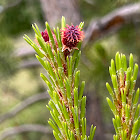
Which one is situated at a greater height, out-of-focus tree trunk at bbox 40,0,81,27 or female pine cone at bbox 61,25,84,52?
out-of-focus tree trunk at bbox 40,0,81,27

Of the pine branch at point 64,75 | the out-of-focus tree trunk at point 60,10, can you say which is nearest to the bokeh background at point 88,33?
the out-of-focus tree trunk at point 60,10

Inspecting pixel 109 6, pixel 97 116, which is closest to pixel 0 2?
pixel 109 6

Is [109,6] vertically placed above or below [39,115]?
above

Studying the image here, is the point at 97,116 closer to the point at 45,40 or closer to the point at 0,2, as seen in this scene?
the point at 0,2

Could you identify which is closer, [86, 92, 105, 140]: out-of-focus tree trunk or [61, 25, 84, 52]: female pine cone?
[61, 25, 84, 52]: female pine cone

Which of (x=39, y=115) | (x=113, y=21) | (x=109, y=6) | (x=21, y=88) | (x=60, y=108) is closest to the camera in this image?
(x=60, y=108)

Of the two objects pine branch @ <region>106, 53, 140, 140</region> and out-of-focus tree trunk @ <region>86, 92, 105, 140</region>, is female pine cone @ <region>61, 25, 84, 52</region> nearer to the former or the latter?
pine branch @ <region>106, 53, 140, 140</region>

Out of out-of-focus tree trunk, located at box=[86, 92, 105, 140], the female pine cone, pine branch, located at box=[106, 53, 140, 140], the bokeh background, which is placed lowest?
pine branch, located at box=[106, 53, 140, 140]

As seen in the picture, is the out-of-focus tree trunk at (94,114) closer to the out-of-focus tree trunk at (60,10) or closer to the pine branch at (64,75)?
the out-of-focus tree trunk at (60,10)

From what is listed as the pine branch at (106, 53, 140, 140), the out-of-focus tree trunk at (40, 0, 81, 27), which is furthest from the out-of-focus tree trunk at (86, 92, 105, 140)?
the pine branch at (106, 53, 140, 140)

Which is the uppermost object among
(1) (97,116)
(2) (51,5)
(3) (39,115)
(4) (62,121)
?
(2) (51,5)

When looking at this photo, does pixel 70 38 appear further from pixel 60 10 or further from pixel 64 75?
pixel 60 10
